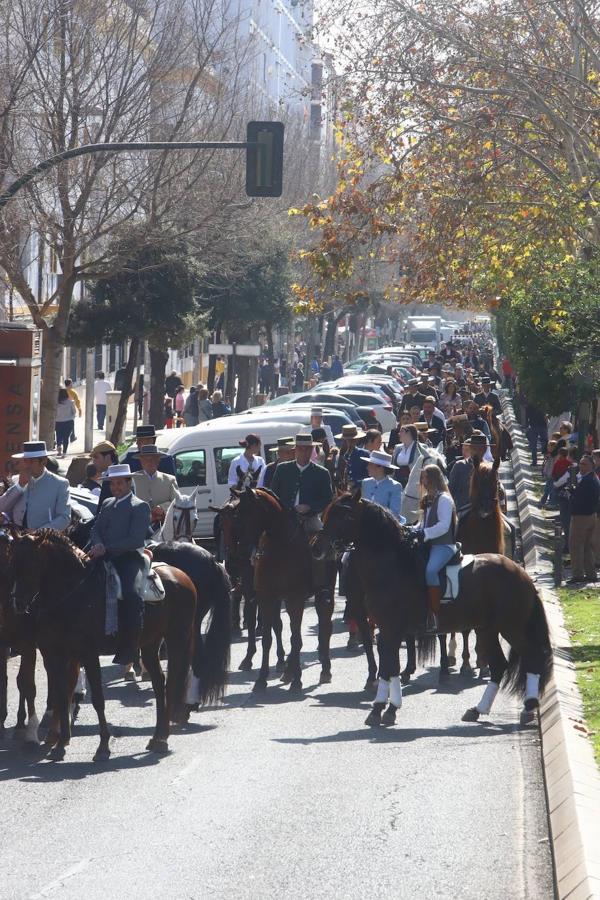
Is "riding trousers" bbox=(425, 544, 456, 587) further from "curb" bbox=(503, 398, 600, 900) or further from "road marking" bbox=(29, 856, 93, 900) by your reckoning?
"road marking" bbox=(29, 856, 93, 900)

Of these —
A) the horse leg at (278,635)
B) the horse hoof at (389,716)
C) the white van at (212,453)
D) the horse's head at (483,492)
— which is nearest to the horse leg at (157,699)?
the horse hoof at (389,716)

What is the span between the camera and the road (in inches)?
299

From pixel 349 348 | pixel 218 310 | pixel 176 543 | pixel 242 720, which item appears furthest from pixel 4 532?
pixel 349 348

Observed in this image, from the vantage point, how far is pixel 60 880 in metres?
7.47

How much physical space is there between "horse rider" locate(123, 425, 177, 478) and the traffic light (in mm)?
4557

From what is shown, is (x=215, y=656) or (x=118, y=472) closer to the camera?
(x=118, y=472)

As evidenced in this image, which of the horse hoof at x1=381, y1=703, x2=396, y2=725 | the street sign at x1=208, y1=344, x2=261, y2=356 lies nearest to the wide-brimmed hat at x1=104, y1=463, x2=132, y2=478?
the horse hoof at x1=381, y1=703, x2=396, y2=725

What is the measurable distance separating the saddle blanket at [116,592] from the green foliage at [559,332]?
801 centimetres

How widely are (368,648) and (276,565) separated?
116 centimetres

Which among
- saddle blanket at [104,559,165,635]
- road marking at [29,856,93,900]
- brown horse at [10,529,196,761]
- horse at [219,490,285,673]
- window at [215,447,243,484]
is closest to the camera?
road marking at [29,856,93,900]

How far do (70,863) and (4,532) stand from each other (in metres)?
3.59

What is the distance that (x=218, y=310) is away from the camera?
48.8 meters

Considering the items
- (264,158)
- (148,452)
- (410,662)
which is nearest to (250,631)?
(410,662)

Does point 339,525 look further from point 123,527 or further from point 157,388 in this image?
point 157,388
